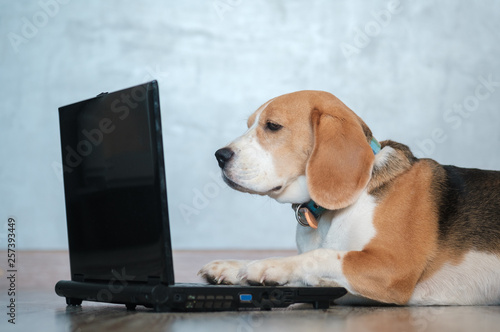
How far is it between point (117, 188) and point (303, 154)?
0.72 meters

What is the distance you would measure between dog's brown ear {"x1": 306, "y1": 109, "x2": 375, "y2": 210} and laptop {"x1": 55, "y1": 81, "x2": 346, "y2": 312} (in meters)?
0.34

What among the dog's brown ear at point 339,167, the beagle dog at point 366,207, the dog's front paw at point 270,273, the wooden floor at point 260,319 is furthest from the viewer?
the dog's brown ear at point 339,167

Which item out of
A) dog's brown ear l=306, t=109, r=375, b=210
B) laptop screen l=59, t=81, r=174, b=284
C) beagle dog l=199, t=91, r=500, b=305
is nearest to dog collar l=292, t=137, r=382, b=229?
beagle dog l=199, t=91, r=500, b=305

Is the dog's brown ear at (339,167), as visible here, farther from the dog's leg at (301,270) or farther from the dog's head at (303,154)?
the dog's leg at (301,270)

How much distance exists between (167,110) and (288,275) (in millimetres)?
4449

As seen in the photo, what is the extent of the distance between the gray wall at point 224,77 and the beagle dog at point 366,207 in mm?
3852

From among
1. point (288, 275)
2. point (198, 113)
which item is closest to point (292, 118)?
point (288, 275)

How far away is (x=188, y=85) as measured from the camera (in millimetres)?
6152

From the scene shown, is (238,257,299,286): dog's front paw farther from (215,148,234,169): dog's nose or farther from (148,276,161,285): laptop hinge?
(215,148,234,169): dog's nose

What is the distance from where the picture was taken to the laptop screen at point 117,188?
153 centimetres

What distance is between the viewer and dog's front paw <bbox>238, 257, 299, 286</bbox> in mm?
1776

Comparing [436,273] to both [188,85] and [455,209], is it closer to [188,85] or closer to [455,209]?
[455,209]

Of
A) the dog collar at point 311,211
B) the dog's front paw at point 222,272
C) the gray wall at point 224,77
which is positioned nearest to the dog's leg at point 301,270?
the dog's front paw at point 222,272

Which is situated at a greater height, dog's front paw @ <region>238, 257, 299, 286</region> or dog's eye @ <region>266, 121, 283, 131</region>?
dog's eye @ <region>266, 121, 283, 131</region>
